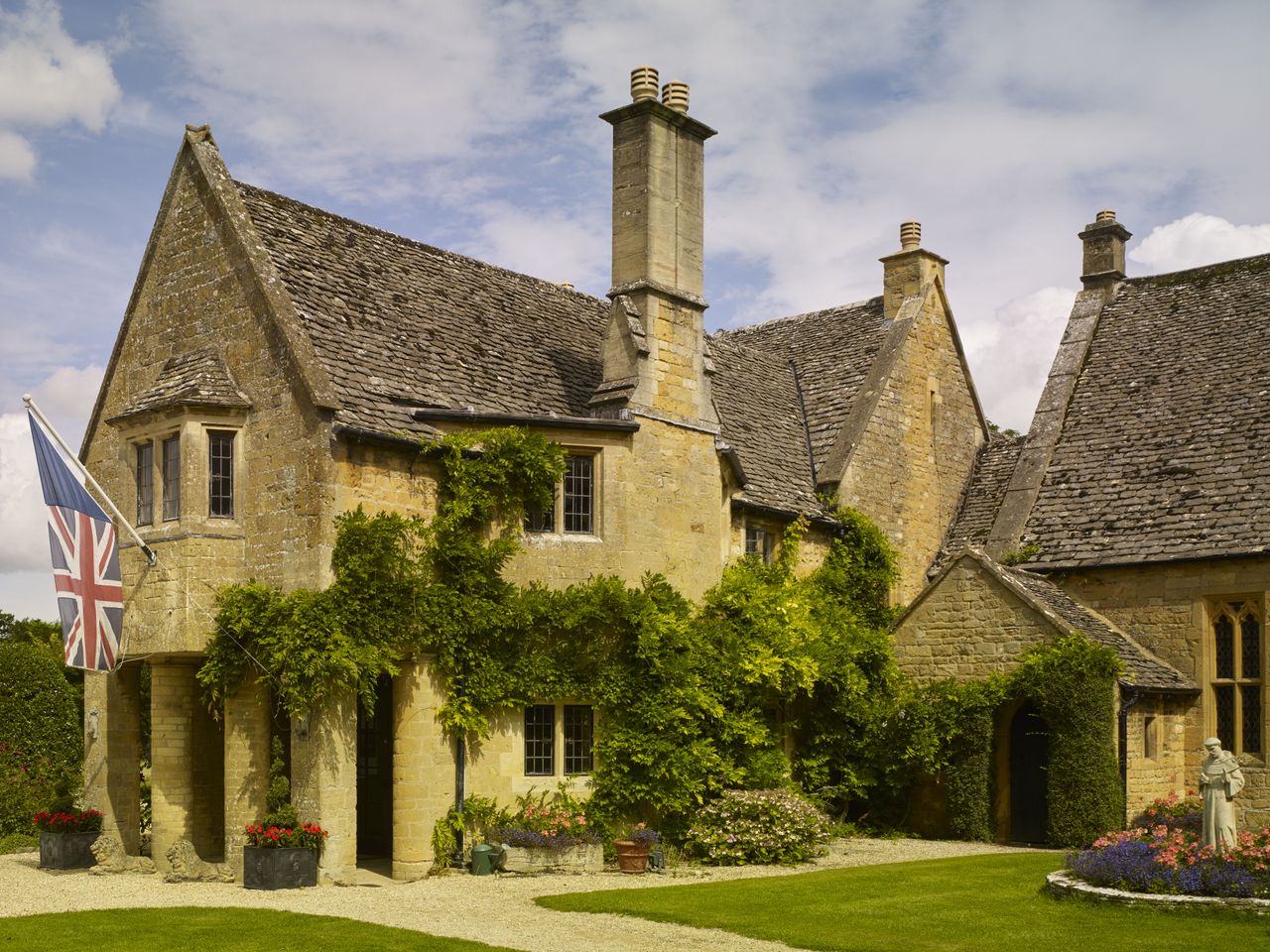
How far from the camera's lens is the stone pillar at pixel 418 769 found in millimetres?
19953

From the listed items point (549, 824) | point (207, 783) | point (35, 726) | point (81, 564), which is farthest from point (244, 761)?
point (35, 726)

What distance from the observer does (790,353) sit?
34.2 meters

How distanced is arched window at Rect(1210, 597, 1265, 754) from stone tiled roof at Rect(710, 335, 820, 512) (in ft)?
24.7

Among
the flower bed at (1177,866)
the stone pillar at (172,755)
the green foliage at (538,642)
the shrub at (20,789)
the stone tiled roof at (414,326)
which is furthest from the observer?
the shrub at (20,789)

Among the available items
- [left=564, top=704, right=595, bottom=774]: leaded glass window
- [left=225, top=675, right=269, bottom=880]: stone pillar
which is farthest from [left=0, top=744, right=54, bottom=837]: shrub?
[left=564, top=704, right=595, bottom=774]: leaded glass window

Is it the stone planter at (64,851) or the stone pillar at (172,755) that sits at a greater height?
the stone pillar at (172,755)

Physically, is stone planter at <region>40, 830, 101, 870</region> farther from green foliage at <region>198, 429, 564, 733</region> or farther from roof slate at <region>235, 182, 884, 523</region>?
roof slate at <region>235, 182, 884, 523</region>

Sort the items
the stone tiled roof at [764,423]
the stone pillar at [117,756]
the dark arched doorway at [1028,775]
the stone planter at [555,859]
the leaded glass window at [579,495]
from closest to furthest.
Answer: the stone planter at [555,859] < the leaded glass window at [579,495] < the stone pillar at [117,756] < the dark arched doorway at [1028,775] < the stone tiled roof at [764,423]

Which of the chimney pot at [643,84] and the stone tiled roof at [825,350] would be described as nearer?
the chimney pot at [643,84]

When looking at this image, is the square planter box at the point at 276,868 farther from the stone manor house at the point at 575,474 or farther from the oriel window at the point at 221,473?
the oriel window at the point at 221,473

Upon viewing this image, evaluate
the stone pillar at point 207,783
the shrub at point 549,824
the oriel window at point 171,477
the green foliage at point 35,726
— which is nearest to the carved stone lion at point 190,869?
the stone pillar at point 207,783

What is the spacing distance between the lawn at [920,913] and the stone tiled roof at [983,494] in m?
11.1

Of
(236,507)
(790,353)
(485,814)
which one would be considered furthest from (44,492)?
(790,353)

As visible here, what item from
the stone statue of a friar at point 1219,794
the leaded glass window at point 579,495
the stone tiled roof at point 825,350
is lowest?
the stone statue of a friar at point 1219,794
